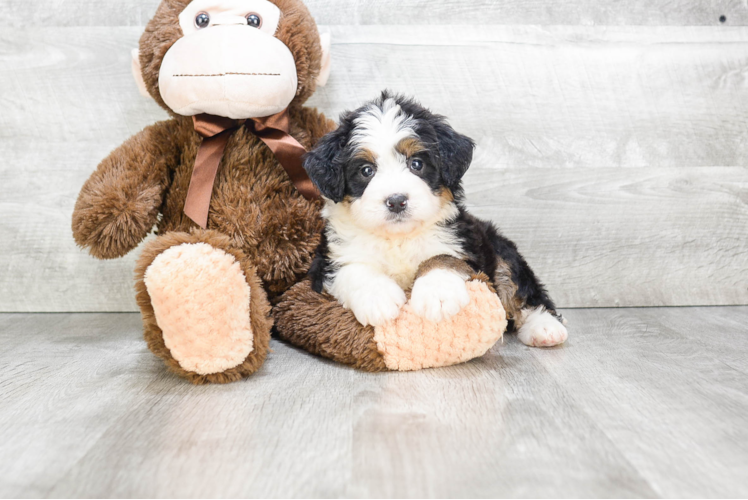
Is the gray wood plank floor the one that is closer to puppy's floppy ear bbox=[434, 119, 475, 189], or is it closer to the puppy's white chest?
the puppy's white chest

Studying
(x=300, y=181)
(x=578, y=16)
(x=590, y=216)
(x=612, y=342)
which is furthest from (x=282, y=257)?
(x=578, y=16)

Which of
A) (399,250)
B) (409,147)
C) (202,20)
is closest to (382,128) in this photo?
(409,147)

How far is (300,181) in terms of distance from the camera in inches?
76.7

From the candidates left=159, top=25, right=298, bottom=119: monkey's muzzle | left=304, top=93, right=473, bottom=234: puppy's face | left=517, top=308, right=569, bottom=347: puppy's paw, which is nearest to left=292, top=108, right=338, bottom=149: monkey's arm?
left=159, top=25, right=298, bottom=119: monkey's muzzle

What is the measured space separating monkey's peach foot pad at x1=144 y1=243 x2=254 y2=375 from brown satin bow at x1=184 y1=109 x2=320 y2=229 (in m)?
0.30

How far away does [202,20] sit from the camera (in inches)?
73.9

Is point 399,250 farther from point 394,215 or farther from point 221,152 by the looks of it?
point 221,152

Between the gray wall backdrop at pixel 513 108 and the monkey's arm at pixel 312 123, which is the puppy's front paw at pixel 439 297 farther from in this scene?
the gray wall backdrop at pixel 513 108

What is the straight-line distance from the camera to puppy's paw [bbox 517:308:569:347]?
1913 millimetres

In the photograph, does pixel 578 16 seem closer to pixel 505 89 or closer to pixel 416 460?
pixel 505 89

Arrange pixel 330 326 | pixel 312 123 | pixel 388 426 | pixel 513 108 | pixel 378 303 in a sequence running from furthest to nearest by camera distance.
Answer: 1. pixel 513 108
2. pixel 312 123
3. pixel 330 326
4. pixel 378 303
5. pixel 388 426

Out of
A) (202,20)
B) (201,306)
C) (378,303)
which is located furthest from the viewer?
(202,20)

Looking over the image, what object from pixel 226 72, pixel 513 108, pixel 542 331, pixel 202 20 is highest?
pixel 202 20

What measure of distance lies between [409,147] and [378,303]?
1.35 feet
